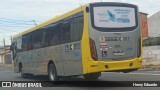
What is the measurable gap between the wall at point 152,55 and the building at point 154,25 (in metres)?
26.1

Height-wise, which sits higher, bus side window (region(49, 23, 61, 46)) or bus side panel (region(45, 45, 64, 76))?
bus side window (region(49, 23, 61, 46))

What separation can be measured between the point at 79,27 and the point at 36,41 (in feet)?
20.9

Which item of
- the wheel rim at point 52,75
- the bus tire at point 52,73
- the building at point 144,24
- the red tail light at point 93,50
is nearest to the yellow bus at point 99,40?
the red tail light at point 93,50

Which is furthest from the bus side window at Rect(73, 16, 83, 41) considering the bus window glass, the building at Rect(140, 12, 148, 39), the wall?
the building at Rect(140, 12, 148, 39)

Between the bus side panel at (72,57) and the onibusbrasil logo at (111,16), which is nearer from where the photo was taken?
the onibusbrasil logo at (111,16)

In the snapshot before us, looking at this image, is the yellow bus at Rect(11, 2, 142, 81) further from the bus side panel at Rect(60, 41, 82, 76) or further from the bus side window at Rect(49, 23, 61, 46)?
the bus side window at Rect(49, 23, 61, 46)

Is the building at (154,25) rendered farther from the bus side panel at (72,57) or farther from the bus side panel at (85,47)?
the bus side panel at (85,47)

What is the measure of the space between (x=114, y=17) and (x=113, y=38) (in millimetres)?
Result: 869

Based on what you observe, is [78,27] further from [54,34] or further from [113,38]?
[54,34]

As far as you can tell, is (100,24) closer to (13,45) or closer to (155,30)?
(13,45)

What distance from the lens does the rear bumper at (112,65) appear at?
15602 millimetres

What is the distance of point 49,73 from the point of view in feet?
65.5

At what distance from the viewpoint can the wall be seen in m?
34.6

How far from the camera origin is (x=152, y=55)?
35.3 metres
